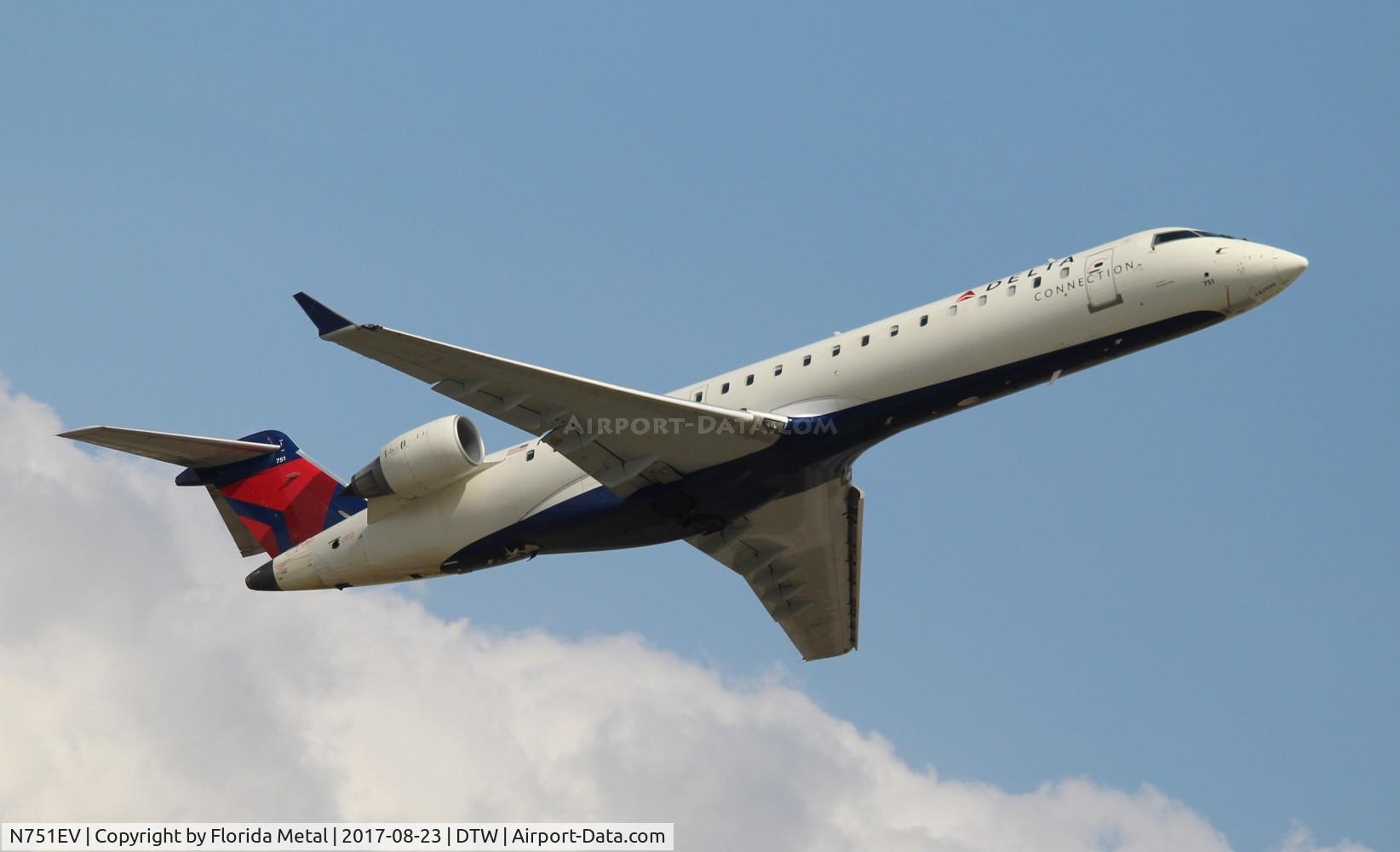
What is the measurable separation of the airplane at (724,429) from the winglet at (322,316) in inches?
0.9

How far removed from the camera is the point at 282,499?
1199 inches

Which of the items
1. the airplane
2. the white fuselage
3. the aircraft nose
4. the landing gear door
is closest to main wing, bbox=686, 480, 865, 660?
the airplane

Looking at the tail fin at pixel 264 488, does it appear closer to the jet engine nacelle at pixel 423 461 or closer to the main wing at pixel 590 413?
the jet engine nacelle at pixel 423 461

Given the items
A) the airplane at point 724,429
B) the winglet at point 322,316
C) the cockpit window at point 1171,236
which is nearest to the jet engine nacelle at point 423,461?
the airplane at point 724,429

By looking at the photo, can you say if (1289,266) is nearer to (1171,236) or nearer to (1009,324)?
(1171,236)

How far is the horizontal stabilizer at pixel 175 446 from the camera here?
27172 millimetres

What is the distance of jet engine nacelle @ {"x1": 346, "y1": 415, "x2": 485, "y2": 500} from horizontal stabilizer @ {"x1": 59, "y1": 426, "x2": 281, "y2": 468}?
414cm

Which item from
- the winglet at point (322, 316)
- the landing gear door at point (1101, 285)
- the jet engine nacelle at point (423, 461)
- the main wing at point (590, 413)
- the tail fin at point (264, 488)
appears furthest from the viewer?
the tail fin at point (264, 488)

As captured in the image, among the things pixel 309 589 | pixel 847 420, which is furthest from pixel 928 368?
pixel 309 589

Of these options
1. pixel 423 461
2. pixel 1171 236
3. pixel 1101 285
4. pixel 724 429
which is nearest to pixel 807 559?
pixel 724 429

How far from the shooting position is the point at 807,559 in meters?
29.9

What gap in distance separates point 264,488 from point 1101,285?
1605 cm

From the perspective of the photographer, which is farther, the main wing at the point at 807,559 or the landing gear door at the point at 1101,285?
the main wing at the point at 807,559

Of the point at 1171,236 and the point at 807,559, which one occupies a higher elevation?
the point at 1171,236
